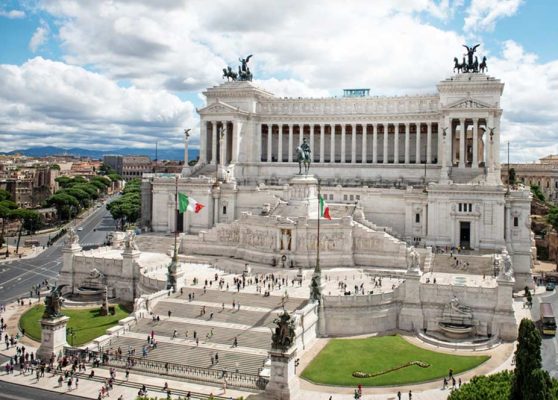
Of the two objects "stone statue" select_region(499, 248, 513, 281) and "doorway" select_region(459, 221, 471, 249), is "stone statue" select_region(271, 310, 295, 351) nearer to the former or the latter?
"stone statue" select_region(499, 248, 513, 281)

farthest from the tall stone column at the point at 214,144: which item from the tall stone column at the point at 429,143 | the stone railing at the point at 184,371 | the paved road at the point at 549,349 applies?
the stone railing at the point at 184,371

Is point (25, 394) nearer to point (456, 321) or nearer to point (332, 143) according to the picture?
point (456, 321)

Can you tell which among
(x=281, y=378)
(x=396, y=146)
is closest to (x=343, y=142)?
(x=396, y=146)

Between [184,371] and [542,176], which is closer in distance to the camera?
[184,371]

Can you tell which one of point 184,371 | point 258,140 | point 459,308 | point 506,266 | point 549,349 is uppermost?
point 258,140

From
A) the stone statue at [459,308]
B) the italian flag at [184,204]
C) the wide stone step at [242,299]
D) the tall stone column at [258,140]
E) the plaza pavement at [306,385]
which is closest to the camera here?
the plaza pavement at [306,385]

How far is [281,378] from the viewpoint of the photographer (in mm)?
36656

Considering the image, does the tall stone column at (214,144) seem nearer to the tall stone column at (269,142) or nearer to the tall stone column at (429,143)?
the tall stone column at (269,142)

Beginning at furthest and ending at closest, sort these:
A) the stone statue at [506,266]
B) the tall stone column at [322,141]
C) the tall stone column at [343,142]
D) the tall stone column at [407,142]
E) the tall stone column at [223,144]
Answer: the tall stone column at [322,141]
the tall stone column at [343,142]
the tall stone column at [223,144]
the tall stone column at [407,142]
the stone statue at [506,266]

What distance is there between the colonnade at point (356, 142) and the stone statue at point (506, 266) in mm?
25705

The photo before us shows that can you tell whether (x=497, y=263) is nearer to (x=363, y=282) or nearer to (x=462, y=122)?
(x=363, y=282)

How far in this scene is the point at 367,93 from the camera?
96.9 m

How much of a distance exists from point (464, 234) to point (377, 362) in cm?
3285

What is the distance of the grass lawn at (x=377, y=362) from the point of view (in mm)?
40375
